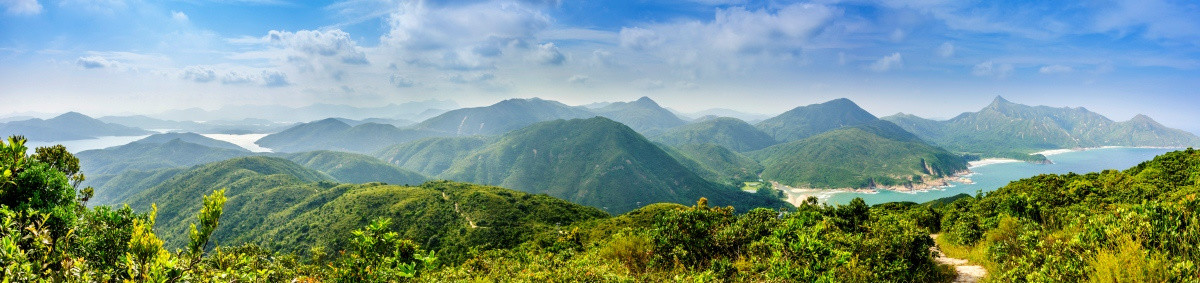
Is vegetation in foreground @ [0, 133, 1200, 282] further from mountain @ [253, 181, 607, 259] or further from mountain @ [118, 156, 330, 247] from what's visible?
mountain @ [118, 156, 330, 247]

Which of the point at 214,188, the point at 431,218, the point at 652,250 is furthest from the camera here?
the point at 214,188

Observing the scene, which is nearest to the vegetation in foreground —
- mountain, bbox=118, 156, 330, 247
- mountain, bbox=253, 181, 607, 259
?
mountain, bbox=253, 181, 607, 259

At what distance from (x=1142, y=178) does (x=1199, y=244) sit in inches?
1958

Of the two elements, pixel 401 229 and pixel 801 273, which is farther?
pixel 401 229

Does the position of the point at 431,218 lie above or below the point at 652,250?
below

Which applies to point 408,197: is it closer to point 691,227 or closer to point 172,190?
point 691,227

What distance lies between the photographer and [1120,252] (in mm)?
7453

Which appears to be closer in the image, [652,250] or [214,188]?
[652,250]

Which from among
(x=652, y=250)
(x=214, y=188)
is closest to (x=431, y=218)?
(x=652, y=250)

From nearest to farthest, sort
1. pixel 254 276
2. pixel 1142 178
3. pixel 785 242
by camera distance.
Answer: pixel 254 276 → pixel 785 242 → pixel 1142 178

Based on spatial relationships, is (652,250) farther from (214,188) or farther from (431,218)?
(214,188)

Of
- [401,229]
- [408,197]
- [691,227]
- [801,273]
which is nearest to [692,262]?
[691,227]

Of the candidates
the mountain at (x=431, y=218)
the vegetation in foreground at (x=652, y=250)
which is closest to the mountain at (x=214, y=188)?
the mountain at (x=431, y=218)

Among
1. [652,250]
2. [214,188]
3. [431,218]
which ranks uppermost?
[652,250]
